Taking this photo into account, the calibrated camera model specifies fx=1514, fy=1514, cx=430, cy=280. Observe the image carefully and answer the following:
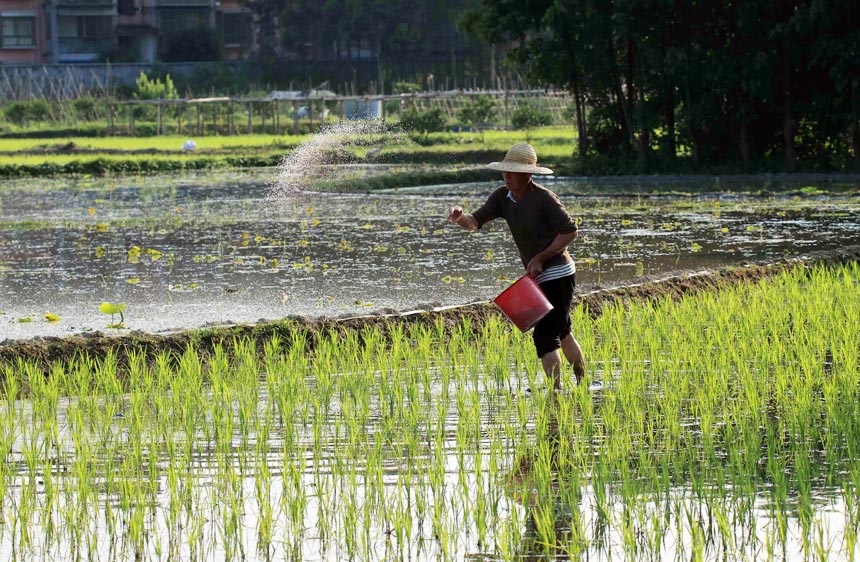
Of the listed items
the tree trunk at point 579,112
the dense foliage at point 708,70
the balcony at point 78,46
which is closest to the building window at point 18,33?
the balcony at point 78,46

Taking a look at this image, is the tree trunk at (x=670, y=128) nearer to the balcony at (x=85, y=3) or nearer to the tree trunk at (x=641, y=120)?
the tree trunk at (x=641, y=120)

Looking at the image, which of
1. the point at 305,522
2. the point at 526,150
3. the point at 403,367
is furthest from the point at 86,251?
the point at 305,522

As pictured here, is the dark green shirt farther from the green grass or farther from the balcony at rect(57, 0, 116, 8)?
the balcony at rect(57, 0, 116, 8)

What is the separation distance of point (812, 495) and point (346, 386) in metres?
2.80

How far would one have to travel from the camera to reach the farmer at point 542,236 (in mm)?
7426

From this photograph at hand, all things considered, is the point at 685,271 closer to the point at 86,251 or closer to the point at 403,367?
the point at 403,367

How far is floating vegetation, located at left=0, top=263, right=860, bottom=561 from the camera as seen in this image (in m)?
5.13

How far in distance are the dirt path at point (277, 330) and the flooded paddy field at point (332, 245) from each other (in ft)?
1.47

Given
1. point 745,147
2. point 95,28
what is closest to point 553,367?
point 745,147

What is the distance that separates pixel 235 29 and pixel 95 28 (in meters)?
5.94

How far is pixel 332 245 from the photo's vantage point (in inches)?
634

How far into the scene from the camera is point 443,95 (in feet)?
148

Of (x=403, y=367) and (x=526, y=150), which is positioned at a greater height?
(x=526, y=150)

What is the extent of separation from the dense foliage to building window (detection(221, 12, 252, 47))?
37.6 meters
